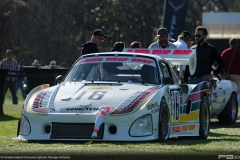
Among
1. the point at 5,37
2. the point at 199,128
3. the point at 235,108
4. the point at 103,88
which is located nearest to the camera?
the point at 103,88

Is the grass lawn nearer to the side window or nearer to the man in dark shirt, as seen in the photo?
the man in dark shirt

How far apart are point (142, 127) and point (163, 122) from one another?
25.0 inches

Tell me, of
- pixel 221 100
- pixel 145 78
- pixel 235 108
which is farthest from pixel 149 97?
pixel 235 108

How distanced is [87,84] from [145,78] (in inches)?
34.2

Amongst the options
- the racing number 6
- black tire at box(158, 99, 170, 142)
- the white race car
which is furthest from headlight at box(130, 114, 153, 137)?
the racing number 6

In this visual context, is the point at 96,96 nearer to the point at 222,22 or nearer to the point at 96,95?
the point at 96,95

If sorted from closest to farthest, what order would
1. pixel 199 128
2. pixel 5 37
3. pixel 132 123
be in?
1. pixel 132 123
2. pixel 199 128
3. pixel 5 37

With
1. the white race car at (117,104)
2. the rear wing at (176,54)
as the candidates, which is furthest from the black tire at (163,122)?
the rear wing at (176,54)

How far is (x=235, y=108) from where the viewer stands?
16.2 metres

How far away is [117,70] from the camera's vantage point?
35.7 ft

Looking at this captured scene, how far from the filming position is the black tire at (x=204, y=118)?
11.2 m

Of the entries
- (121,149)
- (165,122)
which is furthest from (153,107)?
(121,149)

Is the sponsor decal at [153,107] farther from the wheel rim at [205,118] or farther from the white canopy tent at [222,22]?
the white canopy tent at [222,22]

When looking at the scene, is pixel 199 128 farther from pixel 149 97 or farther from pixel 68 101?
pixel 68 101
